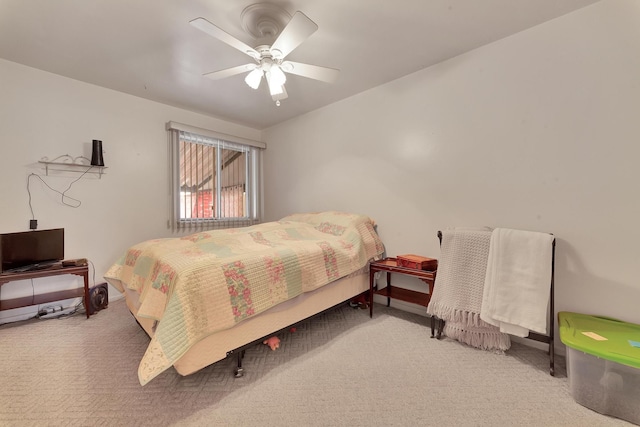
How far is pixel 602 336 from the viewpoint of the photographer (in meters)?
1.46

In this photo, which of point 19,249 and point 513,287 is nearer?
point 513,287

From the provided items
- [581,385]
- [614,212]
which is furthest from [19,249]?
[614,212]

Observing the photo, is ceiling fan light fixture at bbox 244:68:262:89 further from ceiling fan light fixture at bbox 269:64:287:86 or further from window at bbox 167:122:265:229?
window at bbox 167:122:265:229

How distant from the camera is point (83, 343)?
2008 millimetres

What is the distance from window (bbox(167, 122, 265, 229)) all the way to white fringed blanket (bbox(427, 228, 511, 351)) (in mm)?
3143

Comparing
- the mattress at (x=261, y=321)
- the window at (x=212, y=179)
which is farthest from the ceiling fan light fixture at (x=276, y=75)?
the window at (x=212, y=179)

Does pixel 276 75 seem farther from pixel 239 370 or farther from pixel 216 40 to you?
pixel 239 370

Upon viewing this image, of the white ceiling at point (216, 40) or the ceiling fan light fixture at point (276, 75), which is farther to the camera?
the ceiling fan light fixture at point (276, 75)

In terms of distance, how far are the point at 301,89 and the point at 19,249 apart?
314cm

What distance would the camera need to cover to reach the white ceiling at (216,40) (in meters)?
1.74

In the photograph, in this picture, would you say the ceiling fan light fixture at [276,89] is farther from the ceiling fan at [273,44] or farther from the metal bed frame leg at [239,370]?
the metal bed frame leg at [239,370]

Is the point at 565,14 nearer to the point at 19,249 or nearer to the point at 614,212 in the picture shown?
the point at 614,212

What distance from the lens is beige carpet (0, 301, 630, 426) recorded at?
1.30 meters

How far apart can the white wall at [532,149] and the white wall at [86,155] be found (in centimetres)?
262
